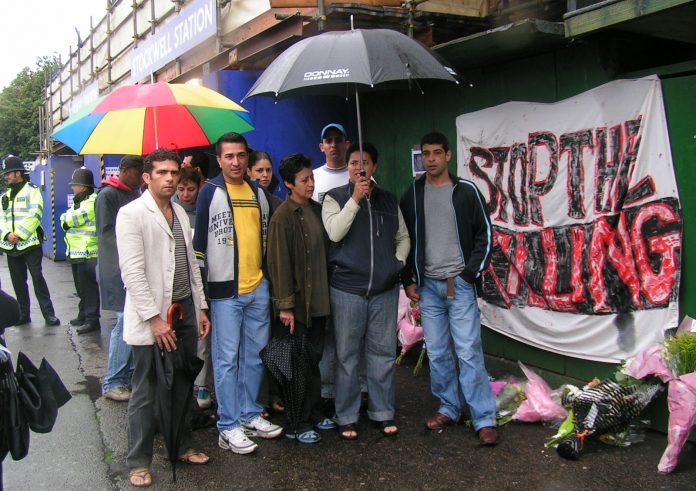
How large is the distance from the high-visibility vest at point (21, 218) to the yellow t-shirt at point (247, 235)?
5449mm

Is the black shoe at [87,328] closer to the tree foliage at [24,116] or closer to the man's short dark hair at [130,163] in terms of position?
the man's short dark hair at [130,163]

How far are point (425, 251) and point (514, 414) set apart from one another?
1390 mm

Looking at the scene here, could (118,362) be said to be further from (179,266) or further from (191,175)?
(179,266)

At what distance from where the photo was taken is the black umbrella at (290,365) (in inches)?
169

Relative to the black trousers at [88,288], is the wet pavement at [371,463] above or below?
below

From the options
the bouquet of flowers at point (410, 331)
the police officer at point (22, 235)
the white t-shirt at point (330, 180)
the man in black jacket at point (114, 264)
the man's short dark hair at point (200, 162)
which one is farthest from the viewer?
the police officer at point (22, 235)

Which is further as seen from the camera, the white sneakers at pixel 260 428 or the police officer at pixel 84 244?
the police officer at pixel 84 244

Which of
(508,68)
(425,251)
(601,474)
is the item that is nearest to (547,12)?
(508,68)

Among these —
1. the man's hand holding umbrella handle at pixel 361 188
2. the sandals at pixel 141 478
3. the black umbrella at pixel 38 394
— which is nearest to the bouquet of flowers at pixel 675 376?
the man's hand holding umbrella handle at pixel 361 188

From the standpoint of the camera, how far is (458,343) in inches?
177

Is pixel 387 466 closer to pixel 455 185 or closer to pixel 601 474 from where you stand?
pixel 601 474

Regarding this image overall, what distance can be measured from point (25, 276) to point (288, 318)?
598cm

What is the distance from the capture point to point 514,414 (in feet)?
15.7

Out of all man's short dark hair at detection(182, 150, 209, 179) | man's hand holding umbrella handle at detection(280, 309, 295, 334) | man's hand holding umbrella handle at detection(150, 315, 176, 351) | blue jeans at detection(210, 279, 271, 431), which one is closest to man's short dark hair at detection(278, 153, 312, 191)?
blue jeans at detection(210, 279, 271, 431)
